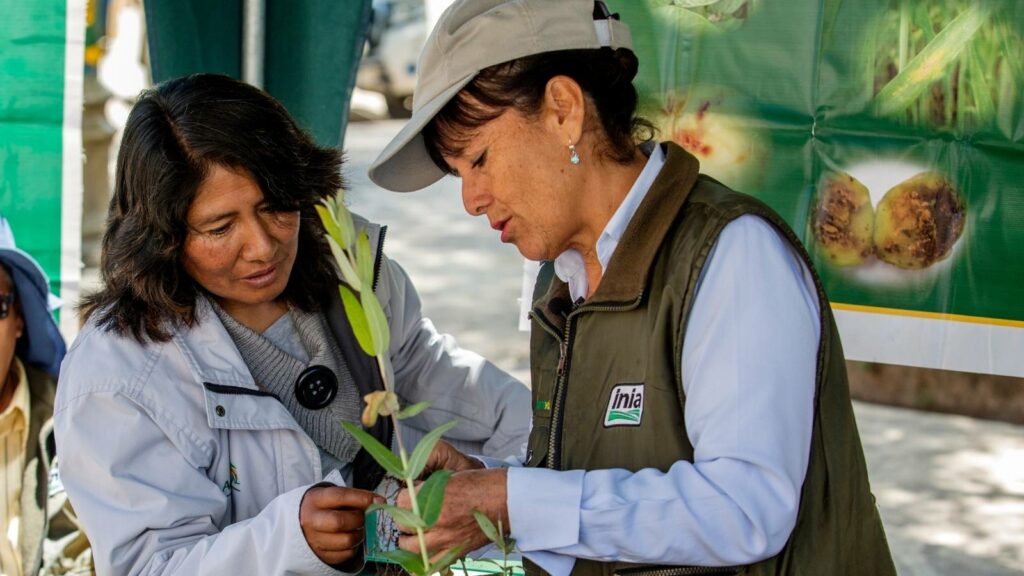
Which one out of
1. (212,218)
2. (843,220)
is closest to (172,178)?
(212,218)

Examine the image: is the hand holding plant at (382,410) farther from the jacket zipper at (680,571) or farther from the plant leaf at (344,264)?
the jacket zipper at (680,571)

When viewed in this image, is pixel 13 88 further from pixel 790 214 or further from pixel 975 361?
pixel 975 361

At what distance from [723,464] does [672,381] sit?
0.55ft

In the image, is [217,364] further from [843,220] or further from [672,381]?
[843,220]

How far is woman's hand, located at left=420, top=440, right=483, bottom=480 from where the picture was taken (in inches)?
76.7

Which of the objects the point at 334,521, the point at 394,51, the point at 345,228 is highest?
the point at 394,51

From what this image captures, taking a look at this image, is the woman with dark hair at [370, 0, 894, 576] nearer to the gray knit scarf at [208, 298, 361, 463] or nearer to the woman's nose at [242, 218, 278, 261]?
the woman's nose at [242, 218, 278, 261]

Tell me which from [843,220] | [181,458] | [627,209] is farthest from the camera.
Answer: [843,220]

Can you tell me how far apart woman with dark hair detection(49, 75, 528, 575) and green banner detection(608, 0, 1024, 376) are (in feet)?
3.20

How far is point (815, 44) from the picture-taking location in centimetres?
274

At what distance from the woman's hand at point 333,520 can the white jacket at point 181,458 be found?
0.7 inches

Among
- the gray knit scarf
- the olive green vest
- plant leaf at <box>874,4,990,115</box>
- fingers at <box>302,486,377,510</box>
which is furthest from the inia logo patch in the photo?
plant leaf at <box>874,4,990,115</box>

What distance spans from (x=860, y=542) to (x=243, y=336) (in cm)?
A: 123

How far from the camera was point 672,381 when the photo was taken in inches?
63.6
